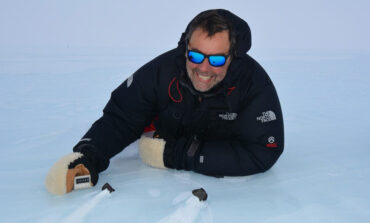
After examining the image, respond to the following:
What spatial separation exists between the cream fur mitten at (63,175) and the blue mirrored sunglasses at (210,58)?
2.72 feet

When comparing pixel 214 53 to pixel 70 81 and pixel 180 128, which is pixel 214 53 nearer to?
pixel 180 128

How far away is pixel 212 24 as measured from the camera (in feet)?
Result: 6.87

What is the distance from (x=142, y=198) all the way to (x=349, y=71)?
8.09 m

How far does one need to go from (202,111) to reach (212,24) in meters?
0.53

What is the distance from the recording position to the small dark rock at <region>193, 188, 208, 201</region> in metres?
1.96

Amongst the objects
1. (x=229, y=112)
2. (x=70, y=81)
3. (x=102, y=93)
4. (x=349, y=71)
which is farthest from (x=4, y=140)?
(x=349, y=71)

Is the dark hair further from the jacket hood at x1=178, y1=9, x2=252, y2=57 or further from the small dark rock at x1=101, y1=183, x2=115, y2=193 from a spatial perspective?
the small dark rock at x1=101, y1=183, x2=115, y2=193

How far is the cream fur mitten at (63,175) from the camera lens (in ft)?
6.40

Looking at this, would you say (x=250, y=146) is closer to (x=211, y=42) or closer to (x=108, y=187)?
(x=211, y=42)

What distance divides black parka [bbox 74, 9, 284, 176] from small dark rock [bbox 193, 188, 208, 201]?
0.26 m

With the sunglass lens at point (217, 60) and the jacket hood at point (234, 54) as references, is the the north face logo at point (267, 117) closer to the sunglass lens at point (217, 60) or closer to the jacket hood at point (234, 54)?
the jacket hood at point (234, 54)

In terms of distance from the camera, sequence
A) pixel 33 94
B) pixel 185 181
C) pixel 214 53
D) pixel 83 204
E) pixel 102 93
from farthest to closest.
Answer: pixel 102 93 < pixel 33 94 < pixel 185 181 < pixel 214 53 < pixel 83 204

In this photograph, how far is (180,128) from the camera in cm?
247

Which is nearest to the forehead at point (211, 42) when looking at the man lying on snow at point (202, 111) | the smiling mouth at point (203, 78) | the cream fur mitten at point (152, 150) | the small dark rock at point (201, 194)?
the man lying on snow at point (202, 111)
